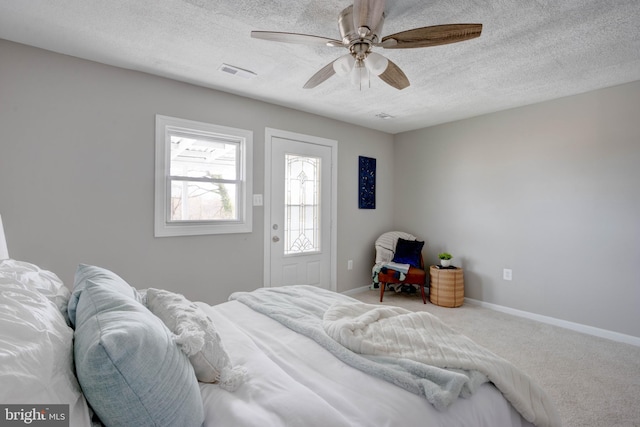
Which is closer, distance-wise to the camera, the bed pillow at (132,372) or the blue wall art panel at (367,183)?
the bed pillow at (132,372)

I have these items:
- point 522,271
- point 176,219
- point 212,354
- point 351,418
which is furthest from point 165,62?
point 522,271

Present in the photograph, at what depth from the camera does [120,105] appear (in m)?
2.68

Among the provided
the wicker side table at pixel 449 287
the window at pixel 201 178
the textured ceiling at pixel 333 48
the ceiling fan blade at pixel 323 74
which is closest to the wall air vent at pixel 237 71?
the textured ceiling at pixel 333 48

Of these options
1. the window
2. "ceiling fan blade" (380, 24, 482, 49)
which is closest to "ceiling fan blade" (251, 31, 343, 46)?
"ceiling fan blade" (380, 24, 482, 49)

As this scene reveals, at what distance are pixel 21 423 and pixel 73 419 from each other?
0.36 feet

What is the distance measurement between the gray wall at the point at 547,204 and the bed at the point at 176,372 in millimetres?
2567

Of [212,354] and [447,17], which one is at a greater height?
[447,17]

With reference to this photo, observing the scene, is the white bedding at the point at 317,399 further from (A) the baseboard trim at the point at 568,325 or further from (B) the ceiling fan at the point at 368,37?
(A) the baseboard trim at the point at 568,325

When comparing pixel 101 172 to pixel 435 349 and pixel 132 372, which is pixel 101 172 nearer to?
pixel 132 372

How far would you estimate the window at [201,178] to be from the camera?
291 cm

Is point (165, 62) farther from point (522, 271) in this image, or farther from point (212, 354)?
point (522, 271)

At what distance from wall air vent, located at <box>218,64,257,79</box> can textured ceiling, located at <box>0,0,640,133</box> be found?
72 millimetres

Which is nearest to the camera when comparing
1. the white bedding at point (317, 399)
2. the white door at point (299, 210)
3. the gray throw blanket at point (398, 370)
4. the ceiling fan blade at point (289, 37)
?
the white bedding at point (317, 399)

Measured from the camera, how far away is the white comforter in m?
1.21
